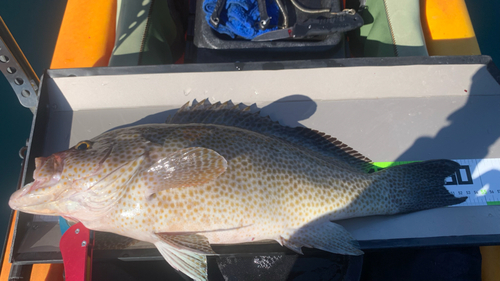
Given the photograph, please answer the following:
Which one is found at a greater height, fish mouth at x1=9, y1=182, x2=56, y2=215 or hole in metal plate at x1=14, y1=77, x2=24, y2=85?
hole in metal plate at x1=14, y1=77, x2=24, y2=85

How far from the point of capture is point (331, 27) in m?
2.44

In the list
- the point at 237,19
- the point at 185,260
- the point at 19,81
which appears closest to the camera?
the point at 185,260

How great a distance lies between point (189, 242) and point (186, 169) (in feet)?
1.46

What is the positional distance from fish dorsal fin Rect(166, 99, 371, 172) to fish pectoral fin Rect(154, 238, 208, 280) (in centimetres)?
87

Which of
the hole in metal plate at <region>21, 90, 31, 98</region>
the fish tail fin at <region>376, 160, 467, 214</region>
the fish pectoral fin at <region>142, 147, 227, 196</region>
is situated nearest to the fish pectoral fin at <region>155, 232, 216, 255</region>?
the fish pectoral fin at <region>142, 147, 227, 196</region>

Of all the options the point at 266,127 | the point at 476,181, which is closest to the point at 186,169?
the point at 266,127

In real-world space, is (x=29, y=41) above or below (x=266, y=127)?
above

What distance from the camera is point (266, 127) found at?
2.04m

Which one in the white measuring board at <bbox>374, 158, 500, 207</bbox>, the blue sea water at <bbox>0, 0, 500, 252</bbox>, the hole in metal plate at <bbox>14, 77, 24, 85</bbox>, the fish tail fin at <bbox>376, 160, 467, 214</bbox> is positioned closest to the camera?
the fish tail fin at <bbox>376, 160, 467, 214</bbox>

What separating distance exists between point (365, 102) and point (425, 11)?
1.41 m

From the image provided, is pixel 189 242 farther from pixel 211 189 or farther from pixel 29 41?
pixel 29 41

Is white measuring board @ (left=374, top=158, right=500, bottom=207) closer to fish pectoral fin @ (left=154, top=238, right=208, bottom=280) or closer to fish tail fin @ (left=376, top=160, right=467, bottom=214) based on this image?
fish tail fin @ (left=376, top=160, right=467, bottom=214)

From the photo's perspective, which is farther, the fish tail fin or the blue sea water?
the blue sea water

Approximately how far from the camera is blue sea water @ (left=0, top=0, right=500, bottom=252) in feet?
12.5
